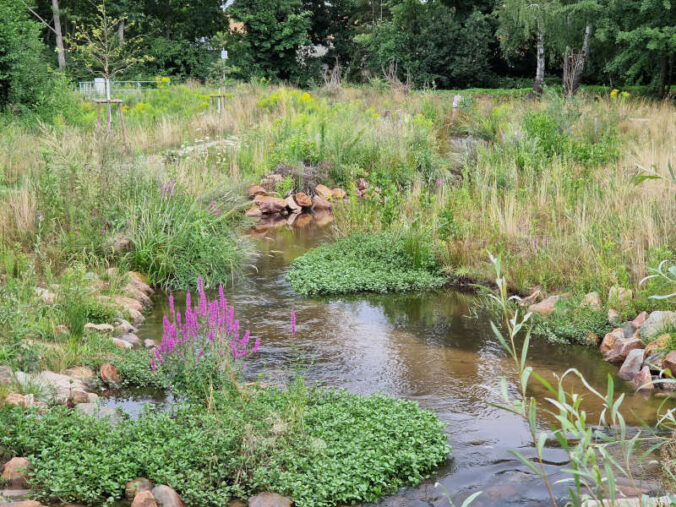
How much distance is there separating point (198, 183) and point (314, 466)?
19.0 ft

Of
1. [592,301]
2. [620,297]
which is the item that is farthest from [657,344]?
[592,301]

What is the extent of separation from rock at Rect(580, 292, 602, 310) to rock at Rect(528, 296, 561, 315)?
215mm

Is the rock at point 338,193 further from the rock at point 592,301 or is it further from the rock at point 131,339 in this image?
the rock at point 131,339

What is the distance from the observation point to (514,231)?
22.9 ft

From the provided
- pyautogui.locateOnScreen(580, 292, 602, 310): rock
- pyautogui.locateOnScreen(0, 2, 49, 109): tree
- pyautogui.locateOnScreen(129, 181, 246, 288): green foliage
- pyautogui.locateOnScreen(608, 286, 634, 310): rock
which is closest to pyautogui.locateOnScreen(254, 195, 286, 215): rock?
pyautogui.locateOnScreen(129, 181, 246, 288): green foliage

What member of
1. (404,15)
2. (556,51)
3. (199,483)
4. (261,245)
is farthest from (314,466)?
(404,15)

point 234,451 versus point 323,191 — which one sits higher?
point 323,191

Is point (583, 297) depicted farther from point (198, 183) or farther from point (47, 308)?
point (198, 183)

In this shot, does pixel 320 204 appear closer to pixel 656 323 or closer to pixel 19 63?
pixel 19 63

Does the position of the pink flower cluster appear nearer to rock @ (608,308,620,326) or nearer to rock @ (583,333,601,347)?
rock @ (583,333,601,347)

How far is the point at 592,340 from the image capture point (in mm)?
5383

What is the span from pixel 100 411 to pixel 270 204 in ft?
22.4

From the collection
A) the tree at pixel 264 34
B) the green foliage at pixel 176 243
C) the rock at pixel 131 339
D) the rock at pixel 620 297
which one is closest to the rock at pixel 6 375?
the rock at pixel 131 339

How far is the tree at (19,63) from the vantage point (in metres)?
11.2
